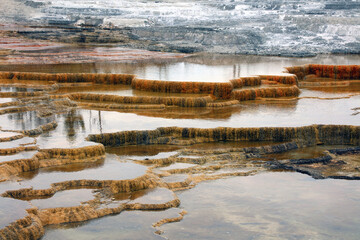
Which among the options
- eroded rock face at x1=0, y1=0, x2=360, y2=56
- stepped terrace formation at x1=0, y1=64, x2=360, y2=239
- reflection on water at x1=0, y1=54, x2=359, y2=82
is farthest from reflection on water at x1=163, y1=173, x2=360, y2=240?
eroded rock face at x1=0, y1=0, x2=360, y2=56

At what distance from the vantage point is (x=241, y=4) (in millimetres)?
47812

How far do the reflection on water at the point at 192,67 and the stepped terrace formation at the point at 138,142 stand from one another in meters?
1.15

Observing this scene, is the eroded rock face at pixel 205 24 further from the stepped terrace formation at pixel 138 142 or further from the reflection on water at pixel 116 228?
the reflection on water at pixel 116 228

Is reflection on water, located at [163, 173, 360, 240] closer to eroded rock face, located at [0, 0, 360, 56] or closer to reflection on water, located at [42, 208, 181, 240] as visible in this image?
reflection on water, located at [42, 208, 181, 240]

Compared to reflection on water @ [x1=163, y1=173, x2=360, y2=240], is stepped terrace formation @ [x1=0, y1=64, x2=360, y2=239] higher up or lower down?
higher up

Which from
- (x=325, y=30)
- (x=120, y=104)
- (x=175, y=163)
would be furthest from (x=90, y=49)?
(x=175, y=163)

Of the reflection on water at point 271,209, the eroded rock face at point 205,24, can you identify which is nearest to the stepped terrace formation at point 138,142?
the reflection on water at point 271,209

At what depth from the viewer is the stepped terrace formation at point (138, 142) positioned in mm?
8789

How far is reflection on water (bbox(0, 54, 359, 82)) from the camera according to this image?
19.1 metres

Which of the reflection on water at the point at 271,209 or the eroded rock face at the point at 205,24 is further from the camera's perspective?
the eroded rock face at the point at 205,24

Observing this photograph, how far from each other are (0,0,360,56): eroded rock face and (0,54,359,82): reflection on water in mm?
4140

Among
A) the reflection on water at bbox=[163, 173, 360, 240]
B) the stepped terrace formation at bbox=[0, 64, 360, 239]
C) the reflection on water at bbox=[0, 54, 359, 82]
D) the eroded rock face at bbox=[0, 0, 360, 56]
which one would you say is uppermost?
the eroded rock face at bbox=[0, 0, 360, 56]

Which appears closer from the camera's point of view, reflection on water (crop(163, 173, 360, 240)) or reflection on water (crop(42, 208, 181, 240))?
reflection on water (crop(42, 208, 181, 240))

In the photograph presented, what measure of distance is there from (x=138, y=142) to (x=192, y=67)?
10055mm
